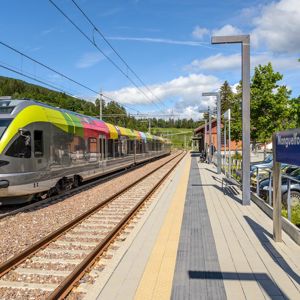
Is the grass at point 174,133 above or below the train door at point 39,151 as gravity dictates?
above

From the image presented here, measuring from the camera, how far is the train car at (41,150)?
10508 millimetres

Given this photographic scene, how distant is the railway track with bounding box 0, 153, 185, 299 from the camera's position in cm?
529

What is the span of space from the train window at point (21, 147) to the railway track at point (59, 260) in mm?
2294

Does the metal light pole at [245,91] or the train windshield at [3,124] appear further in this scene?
the metal light pole at [245,91]

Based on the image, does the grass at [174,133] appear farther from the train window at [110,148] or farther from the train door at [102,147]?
the train door at [102,147]

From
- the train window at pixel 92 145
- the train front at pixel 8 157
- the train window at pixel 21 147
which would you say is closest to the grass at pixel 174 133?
the train window at pixel 92 145

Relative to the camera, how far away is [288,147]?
652 centimetres

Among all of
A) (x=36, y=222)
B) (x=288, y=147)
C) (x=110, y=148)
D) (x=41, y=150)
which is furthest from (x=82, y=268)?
(x=110, y=148)

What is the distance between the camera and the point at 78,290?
525cm

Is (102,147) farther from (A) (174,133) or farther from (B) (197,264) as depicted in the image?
(A) (174,133)

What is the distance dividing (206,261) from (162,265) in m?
0.66

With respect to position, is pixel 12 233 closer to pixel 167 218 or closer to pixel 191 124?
pixel 167 218

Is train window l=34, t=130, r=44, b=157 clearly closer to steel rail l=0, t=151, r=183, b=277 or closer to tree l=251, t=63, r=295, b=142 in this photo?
steel rail l=0, t=151, r=183, b=277

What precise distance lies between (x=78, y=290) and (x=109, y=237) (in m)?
2.54
